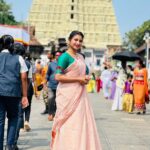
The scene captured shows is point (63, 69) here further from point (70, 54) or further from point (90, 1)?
point (90, 1)

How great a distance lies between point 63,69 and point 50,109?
24.4 feet

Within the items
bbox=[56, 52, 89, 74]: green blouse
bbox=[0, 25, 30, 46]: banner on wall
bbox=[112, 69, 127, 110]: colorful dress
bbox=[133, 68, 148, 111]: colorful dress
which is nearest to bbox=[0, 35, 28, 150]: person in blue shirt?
bbox=[56, 52, 89, 74]: green blouse

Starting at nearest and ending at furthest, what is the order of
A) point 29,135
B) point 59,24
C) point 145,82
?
point 29,135
point 145,82
point 59,24

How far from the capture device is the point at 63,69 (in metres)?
7.50

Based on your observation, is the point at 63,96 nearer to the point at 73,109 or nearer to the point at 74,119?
the point at 73,109

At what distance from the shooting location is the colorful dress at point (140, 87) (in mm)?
18938

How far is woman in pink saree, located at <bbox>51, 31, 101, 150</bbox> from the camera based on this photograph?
7.30 m

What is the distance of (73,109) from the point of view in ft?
24.3

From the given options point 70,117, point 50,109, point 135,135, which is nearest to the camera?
point 70,117

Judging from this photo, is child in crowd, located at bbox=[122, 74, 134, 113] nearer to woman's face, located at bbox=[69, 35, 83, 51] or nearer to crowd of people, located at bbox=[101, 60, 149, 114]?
crowd of people, located at bbox=[101, 60, 149, 114]

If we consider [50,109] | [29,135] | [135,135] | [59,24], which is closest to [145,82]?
[50,109]

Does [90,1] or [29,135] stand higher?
[90,1]

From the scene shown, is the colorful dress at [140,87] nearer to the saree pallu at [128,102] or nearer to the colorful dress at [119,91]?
the saree pallu at [128,102]

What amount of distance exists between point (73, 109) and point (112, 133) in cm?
510
